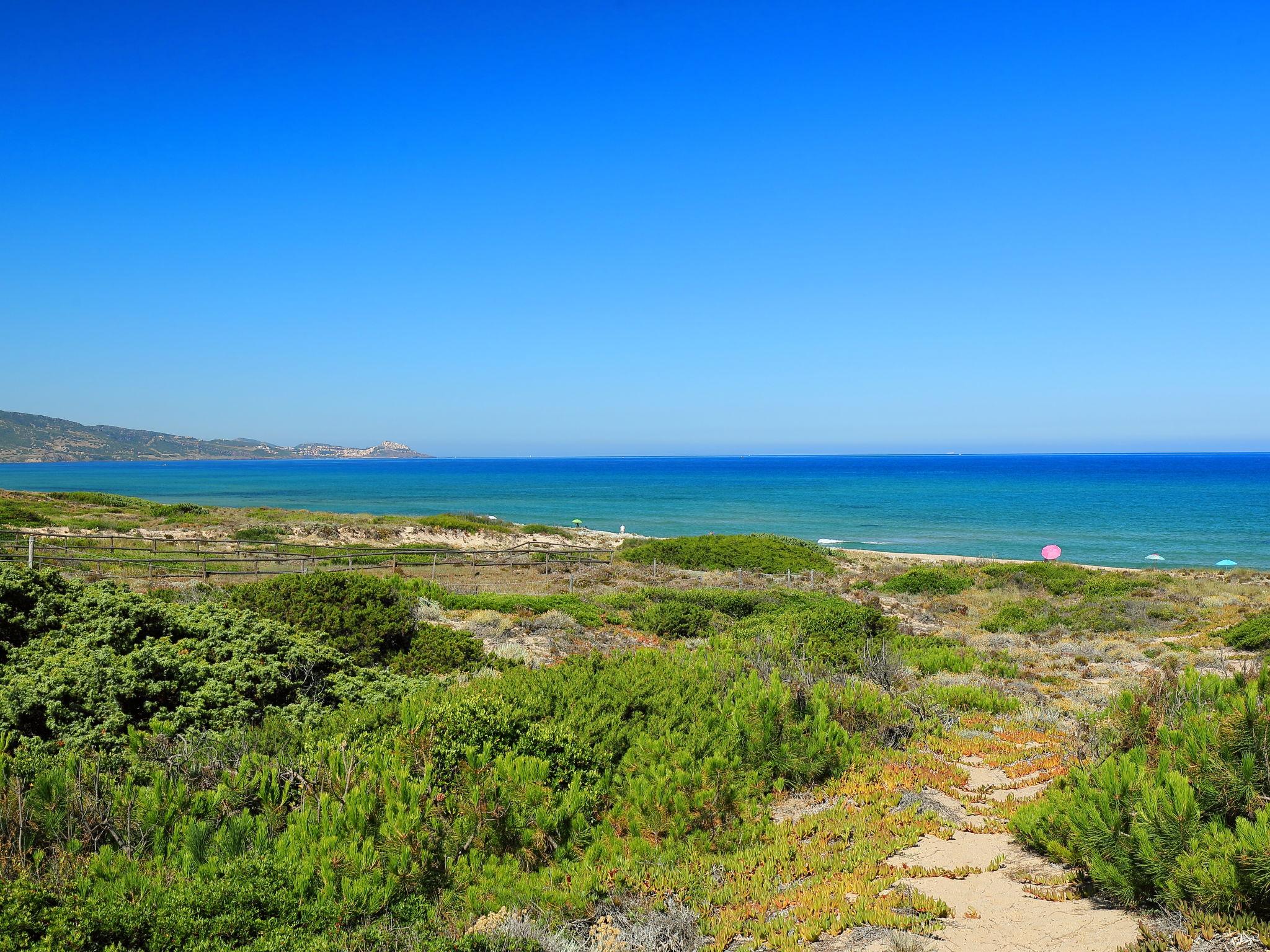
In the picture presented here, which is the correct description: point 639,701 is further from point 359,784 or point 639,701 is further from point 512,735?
point 359,784

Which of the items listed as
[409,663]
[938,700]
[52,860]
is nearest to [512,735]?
[52,860]

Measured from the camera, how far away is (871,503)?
79000 millimetres

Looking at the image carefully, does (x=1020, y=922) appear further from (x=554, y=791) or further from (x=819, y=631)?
(x=819, y=631)

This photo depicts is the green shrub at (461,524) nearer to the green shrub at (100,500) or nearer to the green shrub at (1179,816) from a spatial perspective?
the green shrub at (100,500)

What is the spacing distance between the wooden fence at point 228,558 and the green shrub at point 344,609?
7366 millimetres

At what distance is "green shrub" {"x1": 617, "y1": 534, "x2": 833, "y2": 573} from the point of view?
95.1 feet

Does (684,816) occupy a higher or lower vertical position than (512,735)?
lower

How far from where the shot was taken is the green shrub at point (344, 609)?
9.42 m

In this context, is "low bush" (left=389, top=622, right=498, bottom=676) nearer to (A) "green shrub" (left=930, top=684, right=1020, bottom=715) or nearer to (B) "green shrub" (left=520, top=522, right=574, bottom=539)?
(A) "green shrub" (left=930, top=684, right=1020, bottom=715)

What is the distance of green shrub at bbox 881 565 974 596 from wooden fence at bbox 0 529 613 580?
10312 millimetres

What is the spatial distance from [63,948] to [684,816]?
3.58 metres

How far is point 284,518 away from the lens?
42.7m

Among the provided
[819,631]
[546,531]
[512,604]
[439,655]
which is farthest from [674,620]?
[546,531]

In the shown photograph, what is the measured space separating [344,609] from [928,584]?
20.5 meters
